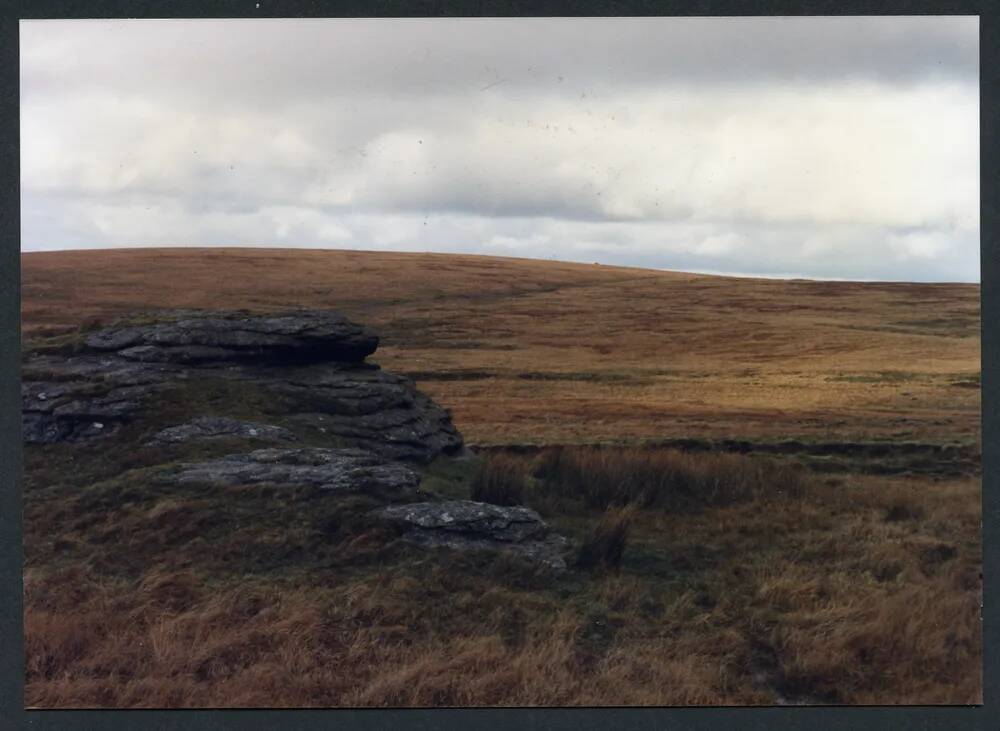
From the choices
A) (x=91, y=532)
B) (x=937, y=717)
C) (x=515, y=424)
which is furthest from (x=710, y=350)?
(x=91, y=532)

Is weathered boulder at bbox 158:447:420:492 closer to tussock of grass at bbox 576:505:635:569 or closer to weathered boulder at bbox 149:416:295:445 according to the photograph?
weathered boulder at bbox 149:416:295:445

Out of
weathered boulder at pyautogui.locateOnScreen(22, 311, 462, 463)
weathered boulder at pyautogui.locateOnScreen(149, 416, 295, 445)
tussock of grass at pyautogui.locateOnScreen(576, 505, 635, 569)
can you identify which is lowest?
tussock of grass at pyautogui.locateOnScreen(576, 505, 635, 569)

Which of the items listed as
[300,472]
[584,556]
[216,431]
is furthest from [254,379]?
[584,556]

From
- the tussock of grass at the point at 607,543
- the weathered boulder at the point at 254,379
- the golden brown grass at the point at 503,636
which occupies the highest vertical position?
the weathered boulder at the point at 254,379

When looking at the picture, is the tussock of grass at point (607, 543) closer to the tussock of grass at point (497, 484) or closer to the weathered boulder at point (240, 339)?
the tussock of grass at point (497, 484)

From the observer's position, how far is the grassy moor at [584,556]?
360 inches

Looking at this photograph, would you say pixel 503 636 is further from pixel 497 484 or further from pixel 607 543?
pixel 497 484

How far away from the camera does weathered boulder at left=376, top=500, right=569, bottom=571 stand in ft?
33.4

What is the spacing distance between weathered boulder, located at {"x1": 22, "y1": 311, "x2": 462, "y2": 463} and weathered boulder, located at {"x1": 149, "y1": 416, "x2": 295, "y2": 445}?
40 mm

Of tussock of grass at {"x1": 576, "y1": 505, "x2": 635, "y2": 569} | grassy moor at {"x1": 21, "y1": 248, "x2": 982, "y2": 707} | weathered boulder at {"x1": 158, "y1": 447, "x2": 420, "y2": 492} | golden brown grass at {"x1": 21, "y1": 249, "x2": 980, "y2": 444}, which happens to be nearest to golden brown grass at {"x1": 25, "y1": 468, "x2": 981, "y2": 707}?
grassy moor at {"x1": 21, "y1": 248, "x2": 982, "y2": 707}

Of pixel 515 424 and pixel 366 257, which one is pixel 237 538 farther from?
pixel 366 257

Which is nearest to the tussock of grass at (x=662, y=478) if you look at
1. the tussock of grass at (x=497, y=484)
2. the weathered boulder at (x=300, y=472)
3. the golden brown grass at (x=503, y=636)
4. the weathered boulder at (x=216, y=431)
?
the tussock of grass at (x=497, y=484)

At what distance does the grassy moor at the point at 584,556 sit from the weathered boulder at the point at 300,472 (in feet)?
0.53

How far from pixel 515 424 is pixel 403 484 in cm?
392
